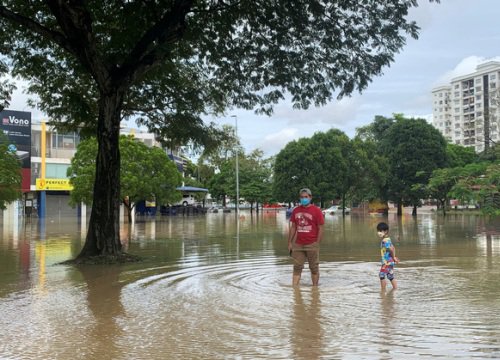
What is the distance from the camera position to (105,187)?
13062 millimetres

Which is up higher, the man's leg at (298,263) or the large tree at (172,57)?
the large tree at (172,57)

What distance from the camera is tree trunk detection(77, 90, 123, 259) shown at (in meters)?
13.0

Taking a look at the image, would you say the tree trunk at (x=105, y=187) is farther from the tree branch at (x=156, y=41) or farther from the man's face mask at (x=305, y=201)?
the man's face mask at (x=305, y=201)

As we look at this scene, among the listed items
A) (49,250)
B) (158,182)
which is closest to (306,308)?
(49,250)

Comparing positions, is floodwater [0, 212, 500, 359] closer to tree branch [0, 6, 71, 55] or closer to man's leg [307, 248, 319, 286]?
man's leg [307, 248, 319, 286]

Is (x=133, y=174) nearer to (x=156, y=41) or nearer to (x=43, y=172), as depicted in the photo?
(x=156, y=41)

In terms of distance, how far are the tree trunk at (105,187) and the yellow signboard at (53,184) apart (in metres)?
Answer: 46.8

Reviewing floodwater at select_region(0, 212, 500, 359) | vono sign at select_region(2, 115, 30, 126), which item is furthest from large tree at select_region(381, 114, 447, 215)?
floodwater at select_region(0, 212, 500, 359)

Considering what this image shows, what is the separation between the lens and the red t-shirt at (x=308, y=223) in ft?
29.2

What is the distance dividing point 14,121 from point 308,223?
5326 cm

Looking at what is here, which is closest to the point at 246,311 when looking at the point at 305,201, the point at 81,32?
the point at 305,201

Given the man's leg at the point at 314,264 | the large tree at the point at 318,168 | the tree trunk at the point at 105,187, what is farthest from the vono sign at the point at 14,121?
the man's leg at the point at 314,264

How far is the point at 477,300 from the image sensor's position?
7398 millimetres

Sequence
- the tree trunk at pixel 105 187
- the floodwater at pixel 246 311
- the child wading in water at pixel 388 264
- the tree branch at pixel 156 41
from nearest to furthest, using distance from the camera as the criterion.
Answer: the floodwater at pixel 246 311 < the child wading in water at pixel 388 264 < the tree branch at pixel 156 41 < the tree trunk at pixel 105 187
